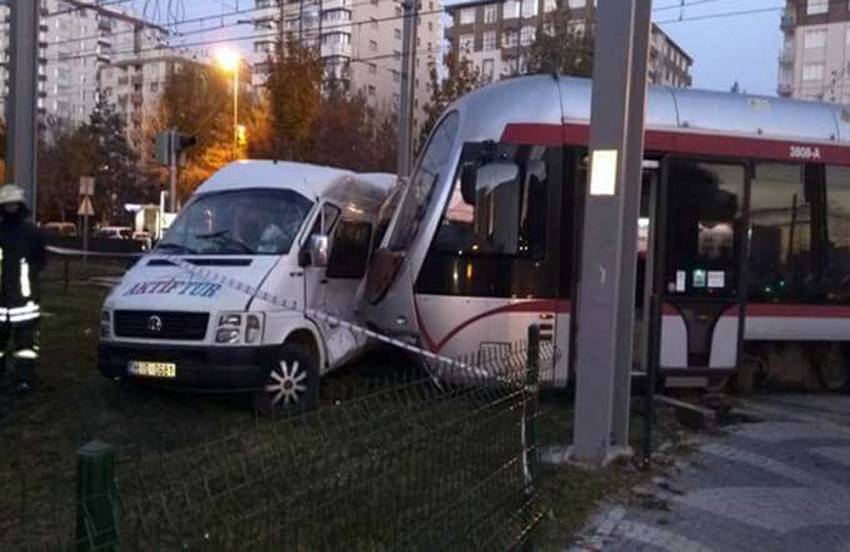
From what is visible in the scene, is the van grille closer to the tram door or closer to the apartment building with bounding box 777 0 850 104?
the tram door

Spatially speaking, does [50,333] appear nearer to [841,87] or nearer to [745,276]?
[745,276]

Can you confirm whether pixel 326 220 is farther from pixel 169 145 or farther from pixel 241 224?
pixel 169 145

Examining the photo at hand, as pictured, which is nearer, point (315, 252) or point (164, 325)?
point (164, 325)

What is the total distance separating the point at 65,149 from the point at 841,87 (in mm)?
46127

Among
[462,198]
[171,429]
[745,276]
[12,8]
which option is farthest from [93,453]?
[12,8]

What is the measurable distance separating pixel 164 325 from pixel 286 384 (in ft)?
4.11

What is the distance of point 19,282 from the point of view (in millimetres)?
9531

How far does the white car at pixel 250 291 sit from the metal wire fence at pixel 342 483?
2920 mm

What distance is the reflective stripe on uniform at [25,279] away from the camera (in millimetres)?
9547

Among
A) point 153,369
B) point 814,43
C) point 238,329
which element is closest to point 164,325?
point 153,369

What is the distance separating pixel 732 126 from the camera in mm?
10695

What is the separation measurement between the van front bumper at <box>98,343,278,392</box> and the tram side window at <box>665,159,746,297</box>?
4.47m

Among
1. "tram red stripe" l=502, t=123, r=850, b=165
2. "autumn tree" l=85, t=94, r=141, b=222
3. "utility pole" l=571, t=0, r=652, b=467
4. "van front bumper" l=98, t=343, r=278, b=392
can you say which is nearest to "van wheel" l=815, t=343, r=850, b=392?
"tram red stripe" l=502, t=123, r=850, b=165

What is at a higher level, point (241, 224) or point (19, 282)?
point (241, 224)
